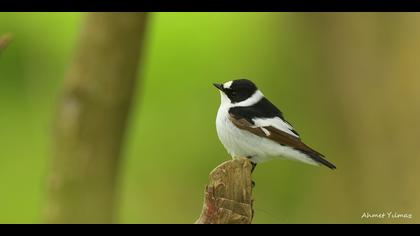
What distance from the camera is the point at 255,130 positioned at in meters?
4.38

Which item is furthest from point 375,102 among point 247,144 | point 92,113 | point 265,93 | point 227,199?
point 227,199

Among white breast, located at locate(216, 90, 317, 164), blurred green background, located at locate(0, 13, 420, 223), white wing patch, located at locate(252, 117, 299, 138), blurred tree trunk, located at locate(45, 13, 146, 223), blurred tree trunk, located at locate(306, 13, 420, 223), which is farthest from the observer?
blurred green background, located at locate(0, 13, 420, 223)

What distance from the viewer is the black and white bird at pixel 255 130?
4.27 m

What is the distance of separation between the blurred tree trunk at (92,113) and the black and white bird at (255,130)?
2623 mm

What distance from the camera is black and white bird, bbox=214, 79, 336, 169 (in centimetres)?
427

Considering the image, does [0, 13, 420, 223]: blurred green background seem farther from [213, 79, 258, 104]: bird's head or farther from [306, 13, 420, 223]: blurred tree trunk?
[213, 79, 258, 104]: bird's head

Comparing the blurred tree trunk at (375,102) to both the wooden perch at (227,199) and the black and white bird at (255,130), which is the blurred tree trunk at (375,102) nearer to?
the black and white bird at (255,130)

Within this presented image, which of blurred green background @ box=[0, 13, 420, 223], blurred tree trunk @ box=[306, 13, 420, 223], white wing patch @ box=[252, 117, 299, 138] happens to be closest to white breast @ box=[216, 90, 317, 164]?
white wing patch @ box=[252, 117, 299, 138]

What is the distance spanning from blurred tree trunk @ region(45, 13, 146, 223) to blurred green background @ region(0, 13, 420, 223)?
2.54 metres

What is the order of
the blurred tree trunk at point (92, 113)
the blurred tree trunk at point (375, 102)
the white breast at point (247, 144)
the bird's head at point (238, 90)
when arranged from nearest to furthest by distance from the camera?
the white breast at point (247, 144) < the bird's head at point (238, 90) < the blurred tree trunk at point (92, 113) < the blurred tree trunk at point (375, 102)

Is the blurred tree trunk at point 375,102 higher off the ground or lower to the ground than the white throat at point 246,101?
lower

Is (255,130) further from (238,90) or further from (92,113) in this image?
(92,113)

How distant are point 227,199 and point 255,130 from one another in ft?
2.86

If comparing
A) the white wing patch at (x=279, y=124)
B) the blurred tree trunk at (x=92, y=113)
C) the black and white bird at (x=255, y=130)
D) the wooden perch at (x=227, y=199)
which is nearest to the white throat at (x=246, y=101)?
the black and white bird at (x=255, y=130)
